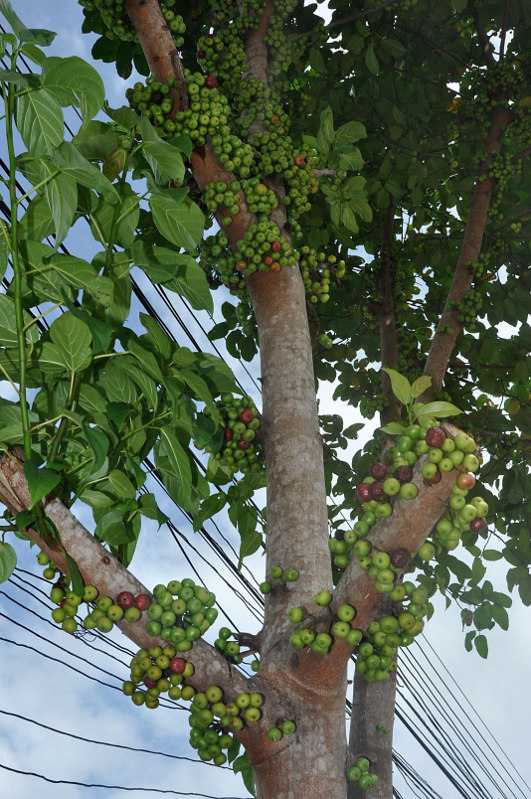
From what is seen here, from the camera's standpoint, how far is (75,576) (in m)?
1.40

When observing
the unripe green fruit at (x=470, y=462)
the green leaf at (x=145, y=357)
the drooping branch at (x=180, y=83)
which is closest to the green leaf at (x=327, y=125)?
the drooping branch at (x=180, y=83)

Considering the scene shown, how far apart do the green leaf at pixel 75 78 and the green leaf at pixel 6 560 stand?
91 cm

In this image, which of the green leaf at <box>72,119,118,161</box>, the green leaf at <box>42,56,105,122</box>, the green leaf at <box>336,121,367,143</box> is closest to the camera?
the green leaf at <box>42,56,105,122</box>

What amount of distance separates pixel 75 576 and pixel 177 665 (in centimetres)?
30

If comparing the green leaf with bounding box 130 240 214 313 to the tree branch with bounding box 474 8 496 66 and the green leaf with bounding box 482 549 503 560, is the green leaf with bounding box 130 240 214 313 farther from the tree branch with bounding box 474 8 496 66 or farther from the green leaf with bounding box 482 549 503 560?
the tree branch with bounding box 474 8 496 66

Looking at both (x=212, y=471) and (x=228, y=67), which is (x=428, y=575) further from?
(x=228, y=67)

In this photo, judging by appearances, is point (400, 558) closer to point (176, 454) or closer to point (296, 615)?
point (296, 615)

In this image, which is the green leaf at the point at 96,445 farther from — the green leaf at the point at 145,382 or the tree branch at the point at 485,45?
the tree branch at the point at 485,45

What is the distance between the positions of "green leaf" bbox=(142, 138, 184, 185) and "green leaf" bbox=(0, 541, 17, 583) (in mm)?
849

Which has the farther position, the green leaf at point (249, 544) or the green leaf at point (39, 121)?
the green leaf at point (249, 544)

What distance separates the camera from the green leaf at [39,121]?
4.13 feet

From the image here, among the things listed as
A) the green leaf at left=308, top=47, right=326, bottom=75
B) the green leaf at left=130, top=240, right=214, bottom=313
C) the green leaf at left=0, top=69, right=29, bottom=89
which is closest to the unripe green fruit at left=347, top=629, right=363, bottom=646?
the green leaf at left=130, top=240, right=214, bottom=313

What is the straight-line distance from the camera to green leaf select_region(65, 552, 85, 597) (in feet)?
4.48

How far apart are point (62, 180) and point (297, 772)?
52.7 inches
